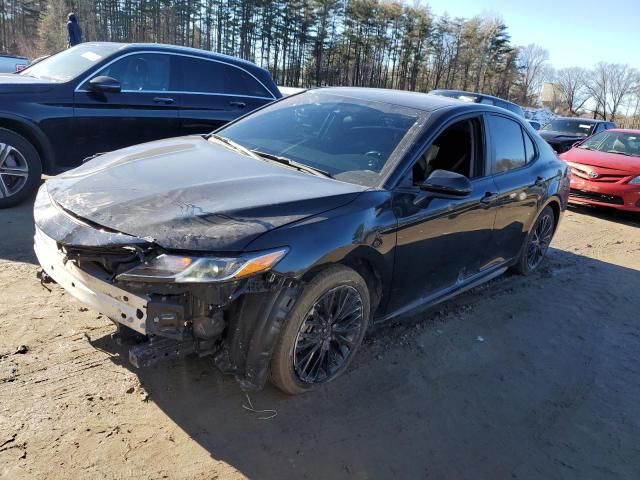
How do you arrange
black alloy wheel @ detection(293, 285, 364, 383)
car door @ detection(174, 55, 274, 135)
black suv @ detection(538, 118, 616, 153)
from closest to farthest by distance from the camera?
black alloy wheel @ detection(293, 285, 364, 383) < car door @ detection(174, 55, 274, 135) < black suv @ detection(538, 118, 616, 153)

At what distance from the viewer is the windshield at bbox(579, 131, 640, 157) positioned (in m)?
10.0

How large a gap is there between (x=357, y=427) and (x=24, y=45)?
163 ft

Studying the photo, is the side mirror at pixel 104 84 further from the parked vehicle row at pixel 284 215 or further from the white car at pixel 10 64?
the white car at pixel 10 64

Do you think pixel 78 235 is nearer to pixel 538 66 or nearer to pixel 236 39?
pixel 236 39

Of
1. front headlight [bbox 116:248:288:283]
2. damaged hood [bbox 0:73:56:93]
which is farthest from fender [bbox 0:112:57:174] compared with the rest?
front headlight [bbox 116:248:288:283]

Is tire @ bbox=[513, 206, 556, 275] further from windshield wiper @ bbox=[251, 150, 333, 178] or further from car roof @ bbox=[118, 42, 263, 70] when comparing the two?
car roof @ bbox=[118, 42, 263, 70]

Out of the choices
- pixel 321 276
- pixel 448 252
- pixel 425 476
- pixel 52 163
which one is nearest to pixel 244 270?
pixel 321 276

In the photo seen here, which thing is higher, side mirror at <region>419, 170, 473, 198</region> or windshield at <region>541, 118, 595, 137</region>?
windshield at <region>541, 118, 595, 137</region>

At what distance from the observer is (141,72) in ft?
19.9

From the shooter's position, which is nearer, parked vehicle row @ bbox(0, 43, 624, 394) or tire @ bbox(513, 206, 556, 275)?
parked vehicle row @ bbox(0, 43, 624, 394)

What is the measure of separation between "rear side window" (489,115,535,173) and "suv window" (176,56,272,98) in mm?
3722

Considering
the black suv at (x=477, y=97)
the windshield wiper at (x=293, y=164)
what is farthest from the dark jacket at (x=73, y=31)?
the windshield wiper at (x=293, y=164)

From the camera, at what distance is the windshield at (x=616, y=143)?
10.0 metres

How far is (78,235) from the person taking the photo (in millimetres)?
2461
